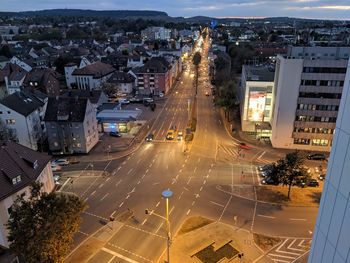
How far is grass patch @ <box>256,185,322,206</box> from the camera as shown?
46031mm

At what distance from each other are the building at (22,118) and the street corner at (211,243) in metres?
43.9

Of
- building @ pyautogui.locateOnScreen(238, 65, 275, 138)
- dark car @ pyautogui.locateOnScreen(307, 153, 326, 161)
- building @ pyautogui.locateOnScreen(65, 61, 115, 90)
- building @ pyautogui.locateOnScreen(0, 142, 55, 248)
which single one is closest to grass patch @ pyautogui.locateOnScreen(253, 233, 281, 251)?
building @ pyautogui.locateOnScreen(0, 142, 55, 248)

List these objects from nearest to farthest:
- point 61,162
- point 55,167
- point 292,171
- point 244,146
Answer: point 292,171
point 55,167
point 61,162
point 244,146

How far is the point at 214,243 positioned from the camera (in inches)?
1457

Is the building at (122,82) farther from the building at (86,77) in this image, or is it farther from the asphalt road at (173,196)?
the asphalt road at (173,196)

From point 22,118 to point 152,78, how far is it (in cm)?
6073

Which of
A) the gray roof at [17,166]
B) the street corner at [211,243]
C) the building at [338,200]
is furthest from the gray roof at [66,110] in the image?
the building at [338,200]

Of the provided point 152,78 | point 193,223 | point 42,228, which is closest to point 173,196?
point 193,223

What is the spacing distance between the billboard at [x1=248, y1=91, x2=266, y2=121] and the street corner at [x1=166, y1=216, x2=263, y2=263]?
4110 cm

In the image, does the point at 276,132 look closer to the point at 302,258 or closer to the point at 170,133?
the point at 170,133

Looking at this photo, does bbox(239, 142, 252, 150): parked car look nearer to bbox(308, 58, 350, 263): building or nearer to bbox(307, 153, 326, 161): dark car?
bbox(307, 153, 326, 161): dark car

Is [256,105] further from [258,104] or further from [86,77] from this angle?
[86,77]

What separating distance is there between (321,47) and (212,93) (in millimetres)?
55590

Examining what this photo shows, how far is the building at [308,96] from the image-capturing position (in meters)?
60.9
